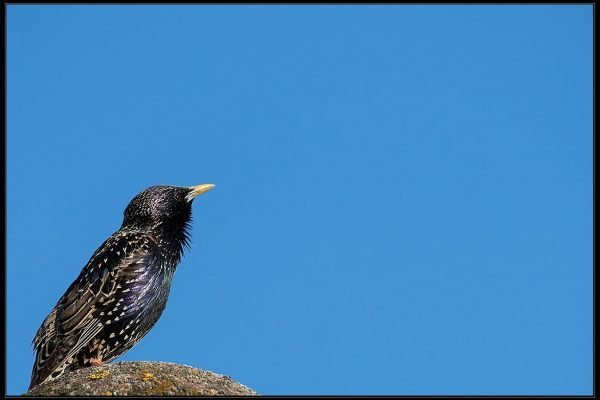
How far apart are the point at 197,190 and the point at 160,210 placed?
94 cm

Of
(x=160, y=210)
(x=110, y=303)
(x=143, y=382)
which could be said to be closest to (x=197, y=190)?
(x=160, y=210)

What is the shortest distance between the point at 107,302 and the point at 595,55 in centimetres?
1115

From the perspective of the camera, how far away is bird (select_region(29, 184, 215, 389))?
43.3 feet

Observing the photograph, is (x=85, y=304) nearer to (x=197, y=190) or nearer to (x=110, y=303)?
(x=110, y=303)

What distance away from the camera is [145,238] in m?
14.6

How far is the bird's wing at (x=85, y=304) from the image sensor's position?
13.1 meters

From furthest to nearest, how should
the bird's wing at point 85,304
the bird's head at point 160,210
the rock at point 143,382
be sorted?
the bird's head at point 160,210, the bird's wing at point 85,304, the rock at point 143,382

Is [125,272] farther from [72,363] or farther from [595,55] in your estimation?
[595,55]

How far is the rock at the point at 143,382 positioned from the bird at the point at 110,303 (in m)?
1.85

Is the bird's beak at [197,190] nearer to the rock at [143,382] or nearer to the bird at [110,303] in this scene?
the bird at [110,303]

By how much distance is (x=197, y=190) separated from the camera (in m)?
15.7

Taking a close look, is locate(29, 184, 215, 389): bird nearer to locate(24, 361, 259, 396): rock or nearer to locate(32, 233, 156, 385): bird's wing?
locate(32, 233, 156, 385): bird's wing

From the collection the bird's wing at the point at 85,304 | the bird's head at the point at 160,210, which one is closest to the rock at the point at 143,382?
the bird's wing at the point at 85,304

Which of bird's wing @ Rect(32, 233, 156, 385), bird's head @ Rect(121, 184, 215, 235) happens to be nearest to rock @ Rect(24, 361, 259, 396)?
bird's wing @ Rect(32, 233, 156, 385)
